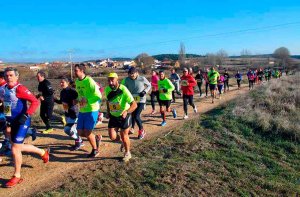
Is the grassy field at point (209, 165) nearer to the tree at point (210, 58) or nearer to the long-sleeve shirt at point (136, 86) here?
the long-sleeve shirt at point (136, 86)

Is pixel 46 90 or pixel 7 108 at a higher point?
pixel 46 90

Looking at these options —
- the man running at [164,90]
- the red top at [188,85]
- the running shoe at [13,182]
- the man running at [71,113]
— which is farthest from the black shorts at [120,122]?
the red top at [188,85]

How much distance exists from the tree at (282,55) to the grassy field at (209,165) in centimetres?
9431

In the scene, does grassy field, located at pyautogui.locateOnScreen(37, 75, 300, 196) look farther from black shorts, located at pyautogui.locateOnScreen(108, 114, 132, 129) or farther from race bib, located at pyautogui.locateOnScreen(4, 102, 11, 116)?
race bib, located at pyautogui.locateOnScreen(4, 102, 11, 116)

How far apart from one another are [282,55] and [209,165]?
4236 inches

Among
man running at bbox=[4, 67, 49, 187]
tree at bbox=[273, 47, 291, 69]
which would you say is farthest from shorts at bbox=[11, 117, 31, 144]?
tree at bbox=[273, 47, 291, 69]

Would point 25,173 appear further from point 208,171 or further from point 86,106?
point 208,171

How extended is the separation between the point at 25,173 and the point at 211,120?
722cm

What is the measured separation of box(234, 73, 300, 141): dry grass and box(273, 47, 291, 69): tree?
8813 cm

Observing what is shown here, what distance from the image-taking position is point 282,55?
10656 centimetres

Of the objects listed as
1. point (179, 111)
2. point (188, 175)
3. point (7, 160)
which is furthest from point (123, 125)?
point (179, 111)

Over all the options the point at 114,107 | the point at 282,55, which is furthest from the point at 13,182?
the point at 282,55

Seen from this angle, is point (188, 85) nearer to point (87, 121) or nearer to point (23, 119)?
point (87, 121)

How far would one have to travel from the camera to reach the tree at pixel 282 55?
10088cm
